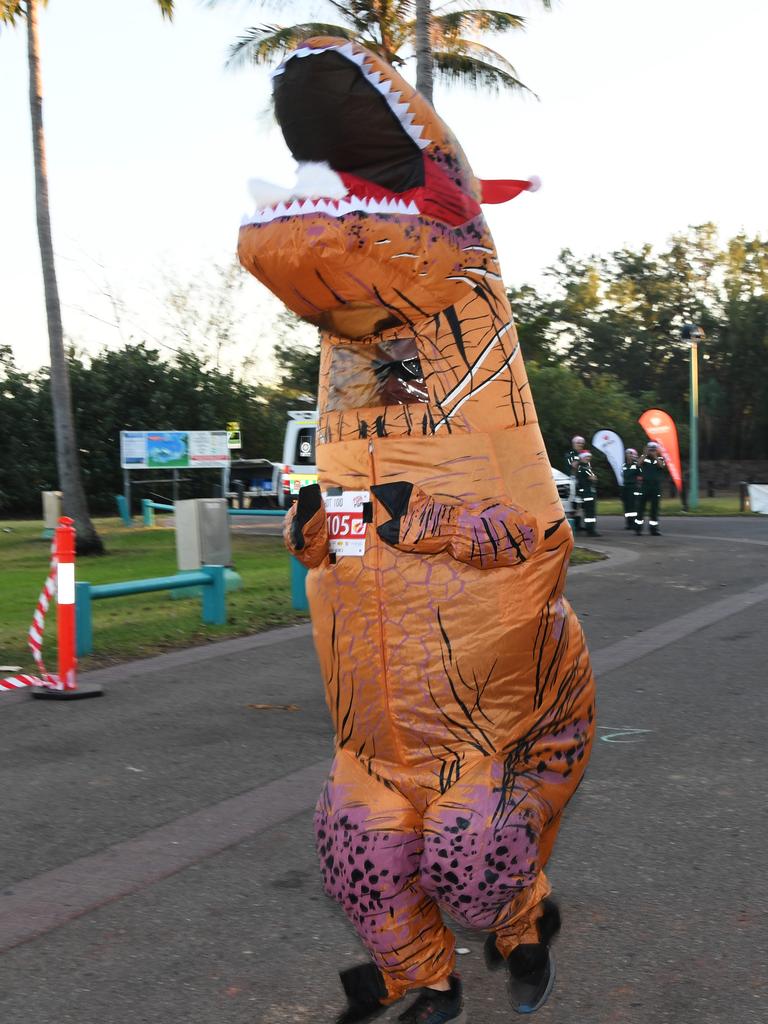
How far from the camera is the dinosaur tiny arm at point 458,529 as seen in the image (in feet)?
9.19

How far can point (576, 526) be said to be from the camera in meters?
22.9

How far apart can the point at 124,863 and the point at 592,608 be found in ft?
26.4

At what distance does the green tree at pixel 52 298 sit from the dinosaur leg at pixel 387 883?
14.5 metres

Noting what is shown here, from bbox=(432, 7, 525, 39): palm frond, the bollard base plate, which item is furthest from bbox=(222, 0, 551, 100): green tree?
the bollard base plate

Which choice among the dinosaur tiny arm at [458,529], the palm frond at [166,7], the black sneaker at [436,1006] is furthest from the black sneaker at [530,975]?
the palm frond at [166,7]

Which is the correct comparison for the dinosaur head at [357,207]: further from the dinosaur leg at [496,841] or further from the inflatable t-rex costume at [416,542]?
the dinosaur leg at [496,841]

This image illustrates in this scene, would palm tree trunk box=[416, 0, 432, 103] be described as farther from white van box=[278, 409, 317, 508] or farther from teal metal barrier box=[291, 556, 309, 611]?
A: white van box=[278, 409, 317, 508]

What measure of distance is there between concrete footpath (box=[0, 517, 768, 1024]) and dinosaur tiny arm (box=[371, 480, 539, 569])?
4.63ft

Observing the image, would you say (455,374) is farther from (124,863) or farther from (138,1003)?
(124,863)

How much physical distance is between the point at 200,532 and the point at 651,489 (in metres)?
13.2

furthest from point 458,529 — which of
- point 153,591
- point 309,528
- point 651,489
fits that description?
point 651,489

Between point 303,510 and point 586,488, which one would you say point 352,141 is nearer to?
point 303,510

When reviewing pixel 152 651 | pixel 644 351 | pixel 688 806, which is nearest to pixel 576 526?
pixel 152 651

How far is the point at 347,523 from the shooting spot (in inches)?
117
